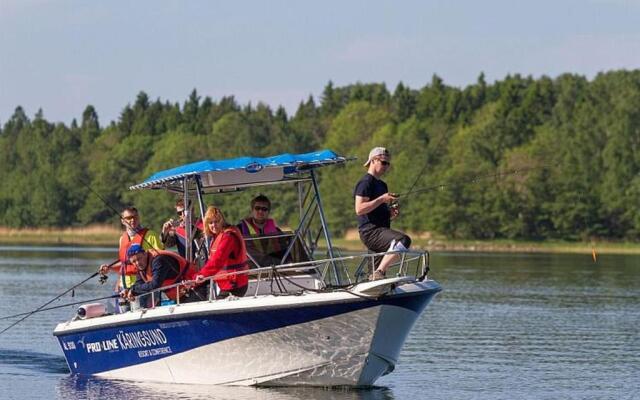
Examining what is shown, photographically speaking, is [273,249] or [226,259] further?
[273,249]

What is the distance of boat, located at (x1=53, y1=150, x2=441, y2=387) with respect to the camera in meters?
16.3

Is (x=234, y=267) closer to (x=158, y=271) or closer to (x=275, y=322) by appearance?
(x=275, y=322)

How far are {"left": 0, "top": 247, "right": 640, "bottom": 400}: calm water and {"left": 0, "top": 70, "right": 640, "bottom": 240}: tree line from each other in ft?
104

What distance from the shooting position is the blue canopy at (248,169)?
17406 mm

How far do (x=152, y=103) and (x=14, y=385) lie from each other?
143567 millimetres

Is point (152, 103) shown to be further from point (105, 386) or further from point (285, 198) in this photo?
point (105, 386)

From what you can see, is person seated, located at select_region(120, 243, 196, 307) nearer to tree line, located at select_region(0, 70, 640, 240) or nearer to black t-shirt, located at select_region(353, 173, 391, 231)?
black t-shirt, located at select_region(353, 173, 391, 231)

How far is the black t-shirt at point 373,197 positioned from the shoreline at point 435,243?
61.3 metres

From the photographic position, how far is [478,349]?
895 inches

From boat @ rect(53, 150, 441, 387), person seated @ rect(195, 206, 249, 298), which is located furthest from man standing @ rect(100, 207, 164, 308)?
person seated @ rect(195, 206, 249, 298)

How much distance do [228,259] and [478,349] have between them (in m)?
7.14

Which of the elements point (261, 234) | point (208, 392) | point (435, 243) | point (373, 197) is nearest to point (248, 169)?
point (261, 234)

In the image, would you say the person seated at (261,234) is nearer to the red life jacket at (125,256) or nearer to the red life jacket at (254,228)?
the red life jacket at (254,228)

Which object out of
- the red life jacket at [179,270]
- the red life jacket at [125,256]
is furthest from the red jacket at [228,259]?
the red life jacket at [125,256]
